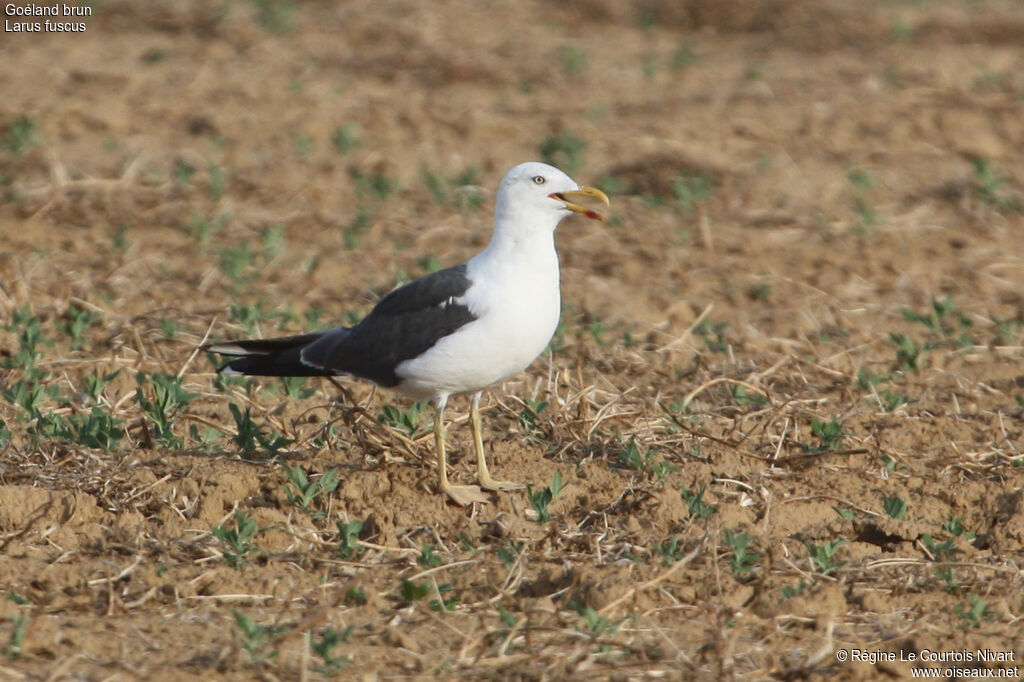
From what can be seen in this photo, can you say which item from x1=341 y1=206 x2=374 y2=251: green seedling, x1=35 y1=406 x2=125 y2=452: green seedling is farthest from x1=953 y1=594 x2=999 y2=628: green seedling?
x1=341 y1=206 x2=374 y2=251: green seedling

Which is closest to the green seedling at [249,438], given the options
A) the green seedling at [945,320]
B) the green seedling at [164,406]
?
→ the green seedling at [164,406]

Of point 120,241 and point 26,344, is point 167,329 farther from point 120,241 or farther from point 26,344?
point 120,241

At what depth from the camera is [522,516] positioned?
5484mm

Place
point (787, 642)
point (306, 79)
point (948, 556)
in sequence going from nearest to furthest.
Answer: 1. point (787, 642)
2. point (948, 556)
3. point (306, 79)

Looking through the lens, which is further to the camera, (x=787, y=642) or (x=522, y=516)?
(x=522, y=516)

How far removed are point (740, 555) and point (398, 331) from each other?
5.50ft

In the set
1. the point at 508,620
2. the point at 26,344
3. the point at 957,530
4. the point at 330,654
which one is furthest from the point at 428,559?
the point at 26,344

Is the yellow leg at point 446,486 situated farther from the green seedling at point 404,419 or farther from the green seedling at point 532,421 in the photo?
the green seedling at point 532,421

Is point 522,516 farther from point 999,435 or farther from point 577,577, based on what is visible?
point 999,435

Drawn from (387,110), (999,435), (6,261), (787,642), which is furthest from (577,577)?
(387,110)

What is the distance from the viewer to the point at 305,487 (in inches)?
214

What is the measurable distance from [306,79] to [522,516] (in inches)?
337

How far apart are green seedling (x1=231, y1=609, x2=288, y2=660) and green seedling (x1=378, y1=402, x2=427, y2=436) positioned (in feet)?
5.70

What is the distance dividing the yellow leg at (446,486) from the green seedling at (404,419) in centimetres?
41
